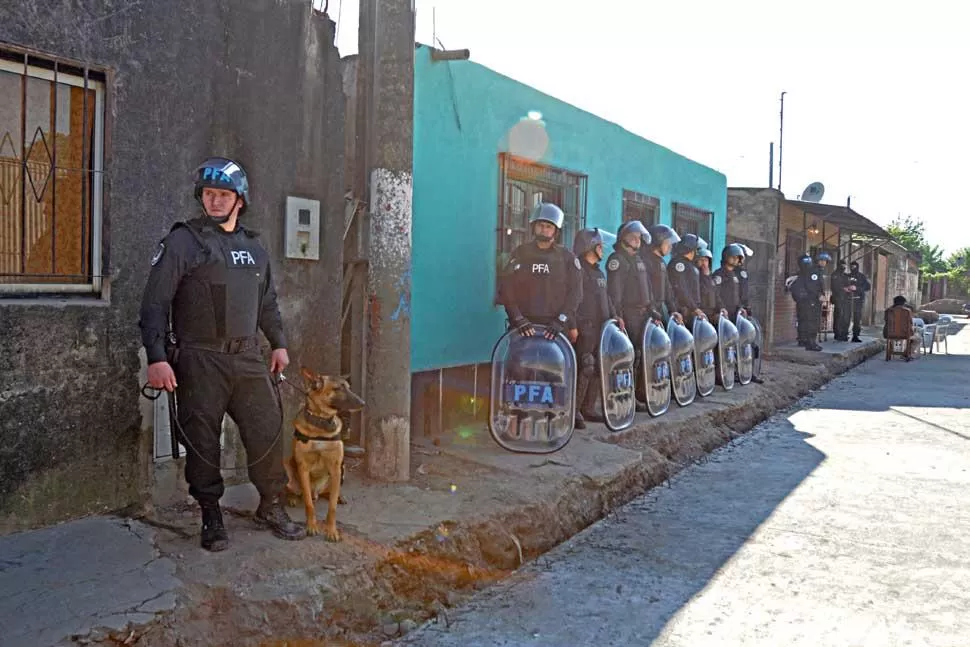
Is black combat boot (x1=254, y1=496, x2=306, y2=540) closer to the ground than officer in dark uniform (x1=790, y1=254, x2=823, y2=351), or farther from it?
closer to the ground

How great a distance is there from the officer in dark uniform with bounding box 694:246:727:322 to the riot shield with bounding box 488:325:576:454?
14.0 ft

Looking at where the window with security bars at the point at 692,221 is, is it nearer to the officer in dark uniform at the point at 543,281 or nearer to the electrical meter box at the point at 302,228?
the officer in dark uniform at the point at 543,281

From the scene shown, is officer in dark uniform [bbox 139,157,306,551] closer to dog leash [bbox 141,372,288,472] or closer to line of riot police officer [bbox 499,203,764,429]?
dog leash [bbox 141,372,288,472]

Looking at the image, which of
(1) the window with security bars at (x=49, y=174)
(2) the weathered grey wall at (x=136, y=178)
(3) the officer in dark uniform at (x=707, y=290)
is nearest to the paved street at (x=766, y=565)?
(2) the weathered grey wall at (x=136, y=178)

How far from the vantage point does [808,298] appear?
16.8 meters

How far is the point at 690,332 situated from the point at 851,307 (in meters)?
12.5

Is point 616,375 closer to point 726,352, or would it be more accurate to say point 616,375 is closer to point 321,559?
point 726,352

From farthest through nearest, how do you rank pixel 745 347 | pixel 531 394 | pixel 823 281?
pixel 823 281
pixel 745 347
pixel 531 394

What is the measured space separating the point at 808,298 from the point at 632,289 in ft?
33.4

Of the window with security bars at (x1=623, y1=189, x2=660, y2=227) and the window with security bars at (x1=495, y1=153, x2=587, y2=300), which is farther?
the window with security bars at (x1=623, y1=189, x2=660, y2=227)

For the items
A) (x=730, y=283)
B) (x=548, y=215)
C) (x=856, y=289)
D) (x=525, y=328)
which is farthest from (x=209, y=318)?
(x=856, y=289)

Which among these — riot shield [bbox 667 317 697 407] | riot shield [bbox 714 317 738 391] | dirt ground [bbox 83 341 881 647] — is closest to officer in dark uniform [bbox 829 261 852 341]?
riot shield [bbox 714 317 738 391]

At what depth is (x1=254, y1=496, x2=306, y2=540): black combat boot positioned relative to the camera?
3.96m

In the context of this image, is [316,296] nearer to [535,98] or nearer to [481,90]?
[481,90]
